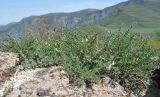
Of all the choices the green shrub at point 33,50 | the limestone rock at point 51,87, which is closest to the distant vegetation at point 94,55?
the green shrub at point 33,50

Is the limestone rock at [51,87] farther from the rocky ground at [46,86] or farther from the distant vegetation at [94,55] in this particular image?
the distant vegetation at [94,55]

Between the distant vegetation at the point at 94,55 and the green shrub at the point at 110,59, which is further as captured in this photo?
the distant vegetation at the point at 94,55

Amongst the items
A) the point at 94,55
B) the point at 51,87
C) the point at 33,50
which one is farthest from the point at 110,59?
the point at 33,50

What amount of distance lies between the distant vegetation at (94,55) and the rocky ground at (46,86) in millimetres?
190

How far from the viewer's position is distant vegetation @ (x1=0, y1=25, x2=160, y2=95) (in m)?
8.12

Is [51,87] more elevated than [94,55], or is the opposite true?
[94,55]

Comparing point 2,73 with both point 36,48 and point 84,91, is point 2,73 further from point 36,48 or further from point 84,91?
point 84,91

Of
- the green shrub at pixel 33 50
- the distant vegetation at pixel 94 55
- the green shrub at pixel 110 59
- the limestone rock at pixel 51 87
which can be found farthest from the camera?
the green shrub at pixel 33 50

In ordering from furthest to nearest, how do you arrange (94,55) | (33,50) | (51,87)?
(33,50)
(94,55)
(51,87)

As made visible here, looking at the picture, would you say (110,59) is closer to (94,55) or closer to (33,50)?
(94,55)

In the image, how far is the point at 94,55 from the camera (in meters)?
8.36

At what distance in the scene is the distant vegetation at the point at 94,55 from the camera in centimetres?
812

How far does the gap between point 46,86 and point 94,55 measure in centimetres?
143

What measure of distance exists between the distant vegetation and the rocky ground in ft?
0.62
